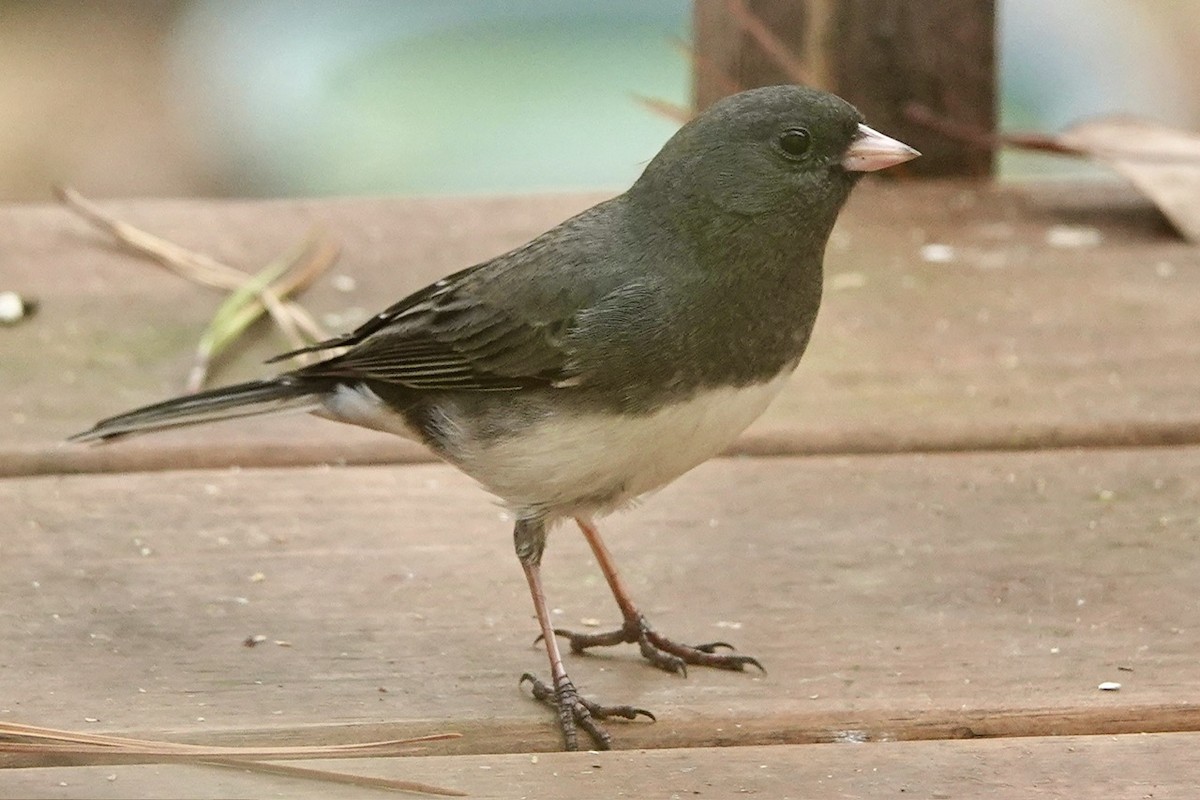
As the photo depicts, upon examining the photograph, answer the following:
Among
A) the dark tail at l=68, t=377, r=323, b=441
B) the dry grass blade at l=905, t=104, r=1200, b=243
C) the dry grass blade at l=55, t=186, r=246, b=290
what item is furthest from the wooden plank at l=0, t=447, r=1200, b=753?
the dry grass blade at l=905, t=104, r=1200, b=243

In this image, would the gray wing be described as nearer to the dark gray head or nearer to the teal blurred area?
the dark gray head

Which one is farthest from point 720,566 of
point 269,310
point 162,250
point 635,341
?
point 162,250

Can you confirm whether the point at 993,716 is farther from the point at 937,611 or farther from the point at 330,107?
the point at 330,107

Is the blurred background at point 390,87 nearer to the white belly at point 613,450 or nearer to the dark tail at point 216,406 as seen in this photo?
the dark tail at point 216,406

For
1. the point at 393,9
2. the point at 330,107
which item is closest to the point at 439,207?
the point at 330,107

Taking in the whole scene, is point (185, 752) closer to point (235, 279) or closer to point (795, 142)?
point (795, 142)

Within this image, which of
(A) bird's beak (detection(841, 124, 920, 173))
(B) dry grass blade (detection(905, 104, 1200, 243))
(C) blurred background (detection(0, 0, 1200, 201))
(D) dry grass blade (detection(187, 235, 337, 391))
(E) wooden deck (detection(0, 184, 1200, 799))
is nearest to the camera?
(E) wooden deck (detection(0, 184, 1200, 799))
